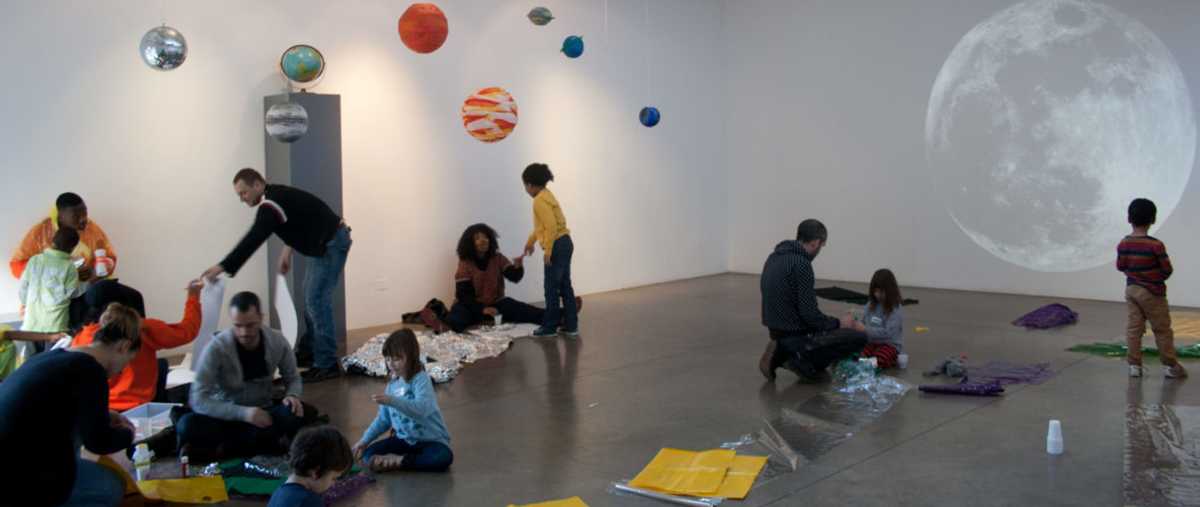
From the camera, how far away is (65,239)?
7.21 metres

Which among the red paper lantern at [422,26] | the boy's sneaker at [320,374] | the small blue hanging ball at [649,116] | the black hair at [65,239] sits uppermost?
the red paper lantern at [422,26]

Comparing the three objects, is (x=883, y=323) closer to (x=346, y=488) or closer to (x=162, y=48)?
(x=346, y=488)

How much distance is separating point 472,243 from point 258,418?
488 cm

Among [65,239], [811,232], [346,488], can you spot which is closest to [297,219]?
[65,239]

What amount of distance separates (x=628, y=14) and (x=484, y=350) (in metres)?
5.62

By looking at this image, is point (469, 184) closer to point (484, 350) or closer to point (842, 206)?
point (484, 350)

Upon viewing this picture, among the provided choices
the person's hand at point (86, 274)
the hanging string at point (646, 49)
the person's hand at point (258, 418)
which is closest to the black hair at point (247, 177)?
the person's hand at point (86, 274)

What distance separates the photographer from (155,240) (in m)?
8.42

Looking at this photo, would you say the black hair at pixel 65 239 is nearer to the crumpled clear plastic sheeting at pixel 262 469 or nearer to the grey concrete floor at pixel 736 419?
the grey concrete floor at pixel 736 419

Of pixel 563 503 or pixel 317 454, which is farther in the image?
pixel 563 503

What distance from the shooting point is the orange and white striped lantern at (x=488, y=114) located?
830cm

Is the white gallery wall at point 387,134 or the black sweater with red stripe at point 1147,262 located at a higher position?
the white gallery wall at point 387,134

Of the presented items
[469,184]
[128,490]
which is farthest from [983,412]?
[469,184]

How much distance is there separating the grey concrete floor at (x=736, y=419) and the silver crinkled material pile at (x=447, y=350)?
0.47ft
